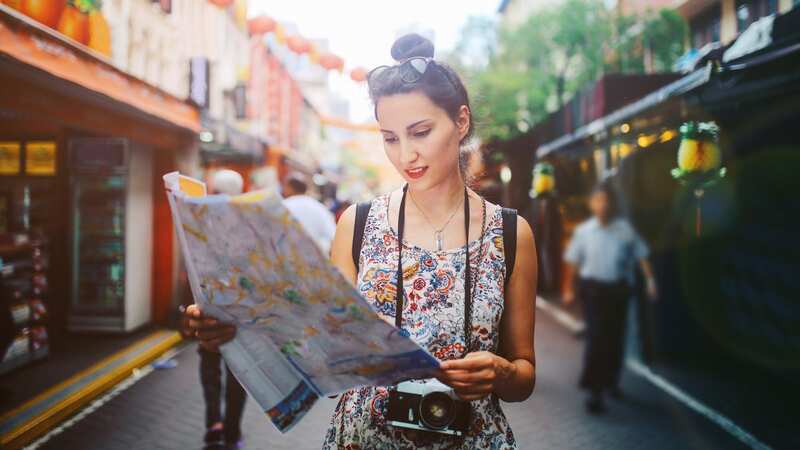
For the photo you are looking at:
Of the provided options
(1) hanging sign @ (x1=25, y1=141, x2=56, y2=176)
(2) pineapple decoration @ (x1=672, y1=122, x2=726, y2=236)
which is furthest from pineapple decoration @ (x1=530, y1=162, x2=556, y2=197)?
(1) hanging sign @ (x1=25, y1=141, x2=56, y2=176)

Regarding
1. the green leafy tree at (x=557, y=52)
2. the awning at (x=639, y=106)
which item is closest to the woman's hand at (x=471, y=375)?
the awning at (x=639, y=106)

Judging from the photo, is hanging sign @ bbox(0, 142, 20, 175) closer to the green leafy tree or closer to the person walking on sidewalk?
the person walking on sidewalk

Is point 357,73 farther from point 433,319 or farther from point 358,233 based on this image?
point 433,319

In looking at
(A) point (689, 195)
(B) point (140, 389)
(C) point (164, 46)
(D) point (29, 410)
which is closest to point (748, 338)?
(A) point (689, 195)

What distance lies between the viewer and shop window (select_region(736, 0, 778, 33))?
7148 mm

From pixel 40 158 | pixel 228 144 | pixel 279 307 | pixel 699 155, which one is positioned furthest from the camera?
pixel 228 144

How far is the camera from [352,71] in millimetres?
8477

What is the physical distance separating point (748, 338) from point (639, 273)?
1.36 m

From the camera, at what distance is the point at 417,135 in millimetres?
1477

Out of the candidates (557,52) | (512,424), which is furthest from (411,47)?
(557,52)

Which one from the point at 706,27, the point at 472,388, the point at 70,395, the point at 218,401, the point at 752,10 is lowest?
the point at 70,395

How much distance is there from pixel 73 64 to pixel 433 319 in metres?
4.84

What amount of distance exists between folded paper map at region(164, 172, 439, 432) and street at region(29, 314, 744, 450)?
3.09m

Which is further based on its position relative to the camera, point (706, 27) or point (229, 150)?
point (229, 150)
